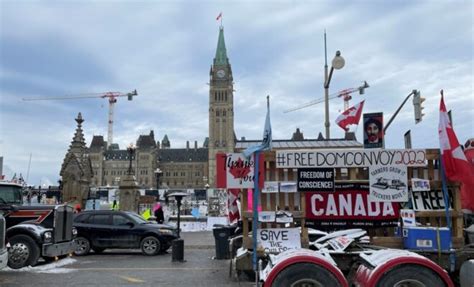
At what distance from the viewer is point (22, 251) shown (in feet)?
42.2

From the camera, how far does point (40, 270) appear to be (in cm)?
1270

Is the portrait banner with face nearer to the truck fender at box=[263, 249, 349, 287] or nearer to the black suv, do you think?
the black suv

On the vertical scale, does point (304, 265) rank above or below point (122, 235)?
above

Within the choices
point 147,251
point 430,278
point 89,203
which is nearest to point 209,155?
point 89,203

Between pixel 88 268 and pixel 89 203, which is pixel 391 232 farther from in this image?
pixel 89 203

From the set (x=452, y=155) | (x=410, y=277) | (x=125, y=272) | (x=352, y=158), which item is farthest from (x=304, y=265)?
(x=125, y=272)

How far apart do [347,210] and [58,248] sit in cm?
846

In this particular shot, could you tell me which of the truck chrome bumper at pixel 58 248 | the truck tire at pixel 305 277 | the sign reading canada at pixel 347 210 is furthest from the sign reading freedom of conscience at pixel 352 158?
the truck chrome bumper at pixel 58 248

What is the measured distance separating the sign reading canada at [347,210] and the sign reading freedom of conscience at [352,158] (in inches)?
17.4

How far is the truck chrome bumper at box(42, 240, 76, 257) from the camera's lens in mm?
13002

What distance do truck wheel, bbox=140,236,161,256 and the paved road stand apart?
720 millimetres

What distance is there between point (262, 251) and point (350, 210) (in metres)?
1.87

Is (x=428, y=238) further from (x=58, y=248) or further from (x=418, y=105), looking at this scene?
(x=418, y=105)

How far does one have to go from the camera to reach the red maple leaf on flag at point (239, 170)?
29.5 feet
